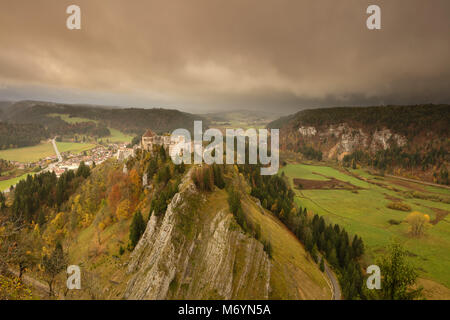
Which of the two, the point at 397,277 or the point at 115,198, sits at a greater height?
the point at 115,198

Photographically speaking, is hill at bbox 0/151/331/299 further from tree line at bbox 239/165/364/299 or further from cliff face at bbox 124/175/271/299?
tree line at bbox 239/165/364/299

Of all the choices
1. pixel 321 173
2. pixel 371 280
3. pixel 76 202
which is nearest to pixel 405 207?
pixel 321 173

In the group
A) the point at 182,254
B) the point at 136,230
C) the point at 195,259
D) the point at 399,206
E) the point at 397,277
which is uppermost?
the point at 397,277

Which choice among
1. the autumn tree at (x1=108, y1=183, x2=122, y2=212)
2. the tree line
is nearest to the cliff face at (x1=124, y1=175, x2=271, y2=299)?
the autumn tree at (x1=108, y1=183, x2=122, y2=212)

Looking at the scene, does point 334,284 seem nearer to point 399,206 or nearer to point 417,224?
point 417,224

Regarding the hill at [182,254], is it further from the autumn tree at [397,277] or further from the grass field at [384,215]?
the grass field at [384,215]

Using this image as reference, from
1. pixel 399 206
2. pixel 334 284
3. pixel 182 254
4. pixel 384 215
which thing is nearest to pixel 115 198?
pixel 182 254
